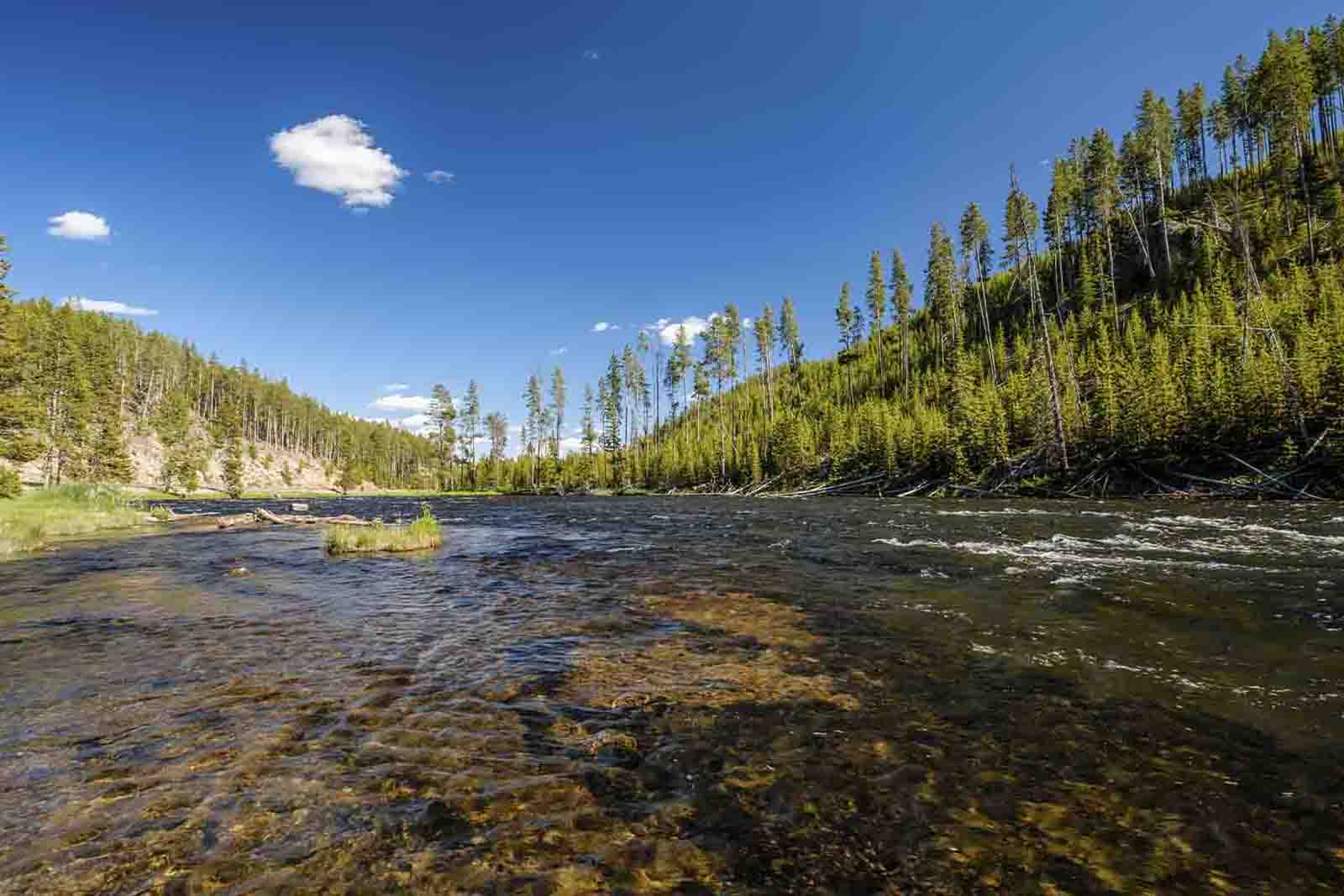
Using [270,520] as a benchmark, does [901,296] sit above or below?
above

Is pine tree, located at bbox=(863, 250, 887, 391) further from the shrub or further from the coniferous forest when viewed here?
the shrub

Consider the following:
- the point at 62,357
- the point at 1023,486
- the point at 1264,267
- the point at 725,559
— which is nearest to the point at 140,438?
the point at 62,357

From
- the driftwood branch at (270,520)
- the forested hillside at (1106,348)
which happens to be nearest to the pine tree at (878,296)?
the forested hillside at (1106,348)

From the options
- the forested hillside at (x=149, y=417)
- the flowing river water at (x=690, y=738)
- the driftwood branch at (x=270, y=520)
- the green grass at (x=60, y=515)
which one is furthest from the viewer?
the forested hillside at (x=149, y=417)

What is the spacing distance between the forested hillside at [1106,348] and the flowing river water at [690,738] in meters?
31.3

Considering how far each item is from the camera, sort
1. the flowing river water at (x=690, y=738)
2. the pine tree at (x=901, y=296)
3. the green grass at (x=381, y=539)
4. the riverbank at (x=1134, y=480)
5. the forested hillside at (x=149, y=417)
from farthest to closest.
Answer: the pine tree at (x=901, y=296) → the forested hillside at (x=149, y=417) → the riverbank at (x=1134, y=480) → the green grass at (x=381, y=539) → the flowing river water at (x=690, y=738)

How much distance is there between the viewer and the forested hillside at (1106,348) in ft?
124

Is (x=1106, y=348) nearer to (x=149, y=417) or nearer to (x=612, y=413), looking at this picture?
(x=612, y=413)

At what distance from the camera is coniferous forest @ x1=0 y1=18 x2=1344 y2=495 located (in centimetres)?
3819

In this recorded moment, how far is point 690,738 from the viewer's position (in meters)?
6.24

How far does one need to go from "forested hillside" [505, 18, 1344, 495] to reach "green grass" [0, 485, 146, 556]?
6228cm

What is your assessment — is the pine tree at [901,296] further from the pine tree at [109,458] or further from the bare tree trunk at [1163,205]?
the pine tree at [109,458]

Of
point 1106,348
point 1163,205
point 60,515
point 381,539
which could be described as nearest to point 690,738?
point 381,539

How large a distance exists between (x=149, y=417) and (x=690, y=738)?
551 ft
